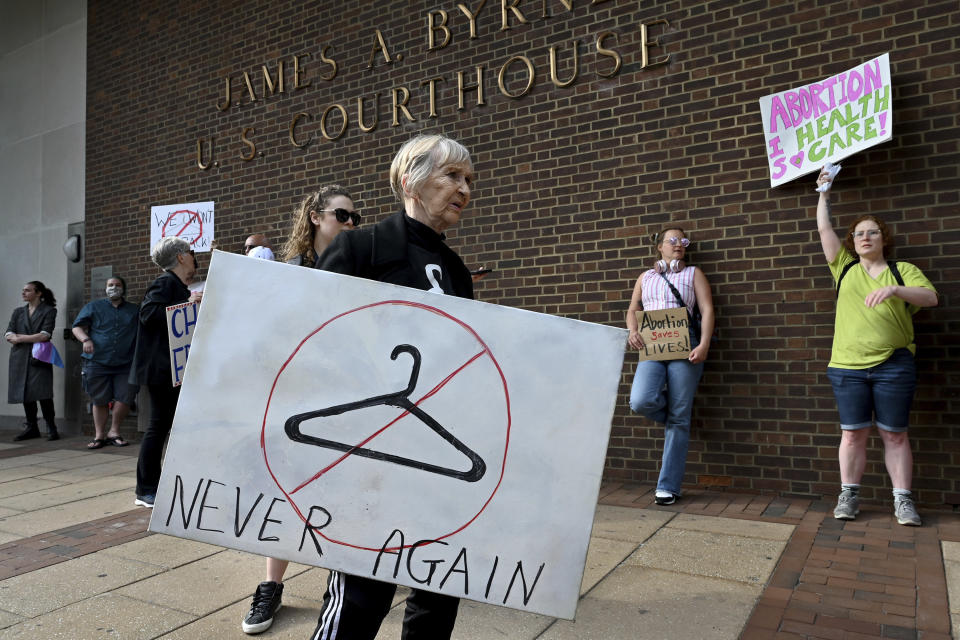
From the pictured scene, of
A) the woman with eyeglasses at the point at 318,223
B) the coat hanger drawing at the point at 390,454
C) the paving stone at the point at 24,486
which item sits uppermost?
the woman with eyeglasses at the point at 318,223

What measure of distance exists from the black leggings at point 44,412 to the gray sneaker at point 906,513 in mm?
8699

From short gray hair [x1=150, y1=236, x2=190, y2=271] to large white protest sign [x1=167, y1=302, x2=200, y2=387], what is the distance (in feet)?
1.73

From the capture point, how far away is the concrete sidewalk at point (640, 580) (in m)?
2.80

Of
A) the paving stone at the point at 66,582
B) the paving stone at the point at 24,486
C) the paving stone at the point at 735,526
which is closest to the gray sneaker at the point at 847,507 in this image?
the paving stone at the point at 735,526

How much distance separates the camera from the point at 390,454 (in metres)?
1.71

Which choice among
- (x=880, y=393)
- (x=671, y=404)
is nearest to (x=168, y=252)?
(x=671, y=404)

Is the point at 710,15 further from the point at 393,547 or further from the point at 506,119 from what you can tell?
the point at 393,547

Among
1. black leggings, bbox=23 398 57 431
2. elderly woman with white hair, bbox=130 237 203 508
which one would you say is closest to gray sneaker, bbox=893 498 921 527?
elderly woman with white hair, bbox=130 237 203 508

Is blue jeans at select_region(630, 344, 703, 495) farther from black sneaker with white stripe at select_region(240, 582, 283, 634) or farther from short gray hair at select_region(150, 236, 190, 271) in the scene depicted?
short gray hair at select_region(150, 236, 190, 271)

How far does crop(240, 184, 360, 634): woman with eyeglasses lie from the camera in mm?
2889

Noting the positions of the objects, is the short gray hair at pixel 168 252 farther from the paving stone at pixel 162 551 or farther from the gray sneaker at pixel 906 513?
the gray sneaker at pixel 906 513

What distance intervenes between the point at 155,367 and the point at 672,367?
3356 millimetres

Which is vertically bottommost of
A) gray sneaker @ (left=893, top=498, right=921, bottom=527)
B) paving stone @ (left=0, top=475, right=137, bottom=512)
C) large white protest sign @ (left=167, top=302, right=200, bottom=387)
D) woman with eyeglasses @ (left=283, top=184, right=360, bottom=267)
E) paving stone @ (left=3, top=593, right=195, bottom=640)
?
paving stone @ (left=0, top=475, right=137, bottom=512)

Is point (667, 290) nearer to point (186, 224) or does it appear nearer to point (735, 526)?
point (735, 526)
